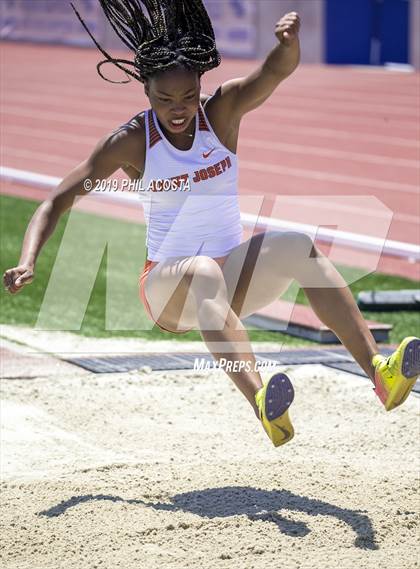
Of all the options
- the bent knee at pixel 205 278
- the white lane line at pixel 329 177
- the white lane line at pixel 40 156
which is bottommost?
the white lane line at pixel 40 156

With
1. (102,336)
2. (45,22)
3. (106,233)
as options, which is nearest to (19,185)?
(106,233)

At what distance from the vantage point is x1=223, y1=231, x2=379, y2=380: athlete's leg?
4.05 metres

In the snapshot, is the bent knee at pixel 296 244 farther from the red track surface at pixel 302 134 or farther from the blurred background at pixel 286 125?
the red track surface at pixel 302 134

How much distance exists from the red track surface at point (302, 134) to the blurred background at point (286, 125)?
24mm

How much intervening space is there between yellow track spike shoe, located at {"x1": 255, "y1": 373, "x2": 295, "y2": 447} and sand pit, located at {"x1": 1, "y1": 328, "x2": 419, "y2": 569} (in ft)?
1.38

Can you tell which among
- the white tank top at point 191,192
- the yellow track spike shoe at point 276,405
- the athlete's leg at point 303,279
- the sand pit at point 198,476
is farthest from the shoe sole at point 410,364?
the white tank top at point 191,192

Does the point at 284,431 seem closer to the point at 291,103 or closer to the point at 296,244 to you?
the point at 296,244

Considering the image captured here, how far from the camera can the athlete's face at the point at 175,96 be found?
3953mm

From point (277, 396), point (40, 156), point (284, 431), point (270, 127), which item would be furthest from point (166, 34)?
point (270, 127)

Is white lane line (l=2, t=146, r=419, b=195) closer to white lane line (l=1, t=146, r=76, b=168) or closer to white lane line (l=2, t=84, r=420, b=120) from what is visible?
white lane line (l=1, t=146, r=76, b=168)

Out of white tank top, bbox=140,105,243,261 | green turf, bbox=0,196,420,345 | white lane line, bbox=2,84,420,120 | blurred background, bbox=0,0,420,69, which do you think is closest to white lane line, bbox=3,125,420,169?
white lane line, bbox=2,84,420,120

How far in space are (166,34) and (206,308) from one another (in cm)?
102

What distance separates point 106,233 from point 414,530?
6.47m

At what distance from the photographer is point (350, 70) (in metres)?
20.8
